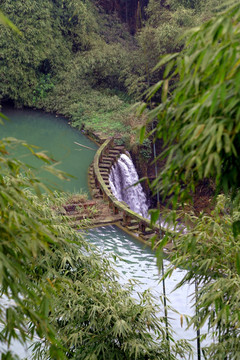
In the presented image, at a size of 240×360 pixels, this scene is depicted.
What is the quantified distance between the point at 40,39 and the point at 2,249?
14.4 m

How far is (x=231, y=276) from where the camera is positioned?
10.1 feet

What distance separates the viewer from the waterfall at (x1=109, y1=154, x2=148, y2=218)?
10.7 meters

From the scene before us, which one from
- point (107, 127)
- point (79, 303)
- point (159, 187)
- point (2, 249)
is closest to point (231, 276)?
point (79, 303)

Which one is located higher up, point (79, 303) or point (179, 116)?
point (179, 116)

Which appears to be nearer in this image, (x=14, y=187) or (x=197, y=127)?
(x=197, y=127)

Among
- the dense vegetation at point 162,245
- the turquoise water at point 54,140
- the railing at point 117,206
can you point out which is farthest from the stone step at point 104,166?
the dense vegetation at point 162,245

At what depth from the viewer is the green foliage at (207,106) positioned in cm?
147

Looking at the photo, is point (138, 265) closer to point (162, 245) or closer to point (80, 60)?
point (162, 245)

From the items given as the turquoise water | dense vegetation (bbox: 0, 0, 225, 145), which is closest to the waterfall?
the turquoise water

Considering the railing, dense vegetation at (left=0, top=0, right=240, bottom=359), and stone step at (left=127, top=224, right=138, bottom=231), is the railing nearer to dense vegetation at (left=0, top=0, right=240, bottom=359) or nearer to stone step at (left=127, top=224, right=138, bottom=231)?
stone step at (left=127, top=224, right=138, bottom=231)

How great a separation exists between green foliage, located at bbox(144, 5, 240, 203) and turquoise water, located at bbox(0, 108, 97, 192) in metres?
7.47

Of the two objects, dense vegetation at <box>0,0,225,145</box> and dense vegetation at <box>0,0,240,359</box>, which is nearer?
dense vegetation at <box>0,0,240,359</box>

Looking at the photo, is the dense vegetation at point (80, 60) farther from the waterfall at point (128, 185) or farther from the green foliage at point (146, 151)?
the waterfall at point (128, 185)

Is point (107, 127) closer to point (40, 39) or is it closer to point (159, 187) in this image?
point (40, 39)
